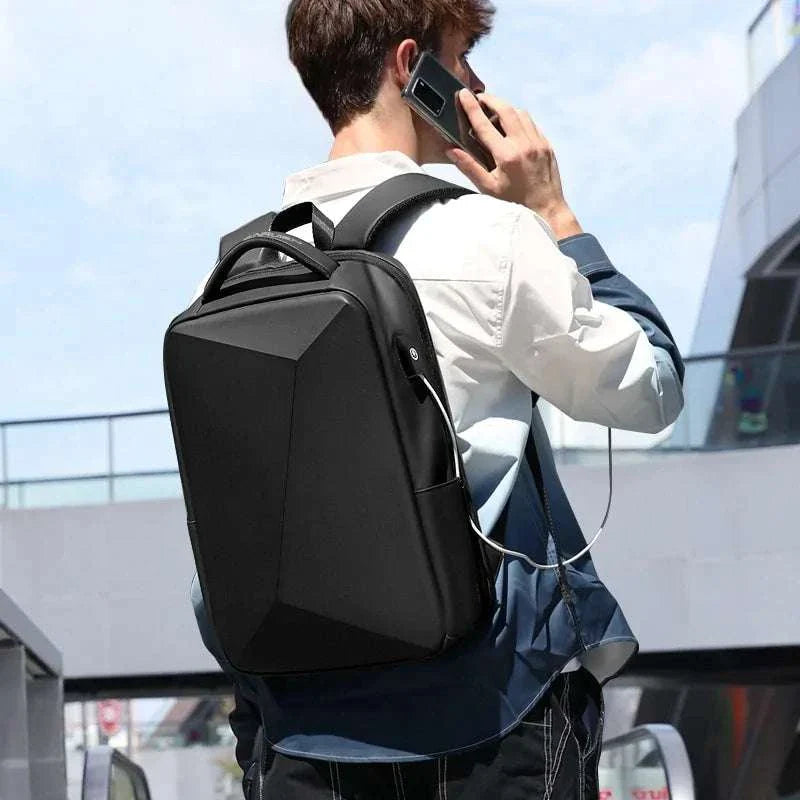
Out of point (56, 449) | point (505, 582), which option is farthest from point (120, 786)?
point (56, 449)

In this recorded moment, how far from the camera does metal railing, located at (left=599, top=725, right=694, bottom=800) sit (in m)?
4.73

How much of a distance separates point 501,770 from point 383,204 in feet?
2.09

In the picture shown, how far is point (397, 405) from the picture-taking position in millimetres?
1490

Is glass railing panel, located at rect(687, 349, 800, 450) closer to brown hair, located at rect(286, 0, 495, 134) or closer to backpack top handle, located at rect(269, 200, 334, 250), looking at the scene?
brown hair, located at rect(286, 0, 495, 134)

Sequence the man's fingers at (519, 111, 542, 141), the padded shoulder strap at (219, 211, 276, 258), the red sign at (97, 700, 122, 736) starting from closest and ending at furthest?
the padded shoulder strap at (219, 211, 276, 258) < the man's fingers at (519, 111, 542, 141) < the red sign at (97, 700, 122, 736)

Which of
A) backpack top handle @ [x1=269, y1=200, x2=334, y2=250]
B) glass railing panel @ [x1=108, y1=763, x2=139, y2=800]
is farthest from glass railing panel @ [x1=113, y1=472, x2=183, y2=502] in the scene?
backpack top handle @ [x1=269, y1=200, x2=334, y2=250]

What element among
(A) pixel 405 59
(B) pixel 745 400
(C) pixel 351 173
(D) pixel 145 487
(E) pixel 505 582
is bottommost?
(E) pixel 505 582

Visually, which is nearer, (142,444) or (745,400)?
(745,400)

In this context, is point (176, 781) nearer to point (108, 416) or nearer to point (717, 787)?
point (108, 416)

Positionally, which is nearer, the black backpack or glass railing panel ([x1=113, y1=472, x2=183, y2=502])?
the black backpack

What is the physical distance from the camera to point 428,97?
1.81 meters

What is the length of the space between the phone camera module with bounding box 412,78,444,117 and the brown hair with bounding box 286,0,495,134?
72 mm

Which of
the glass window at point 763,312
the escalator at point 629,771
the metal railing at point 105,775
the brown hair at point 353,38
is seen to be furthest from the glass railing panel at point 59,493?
the brown hair at point 353,38

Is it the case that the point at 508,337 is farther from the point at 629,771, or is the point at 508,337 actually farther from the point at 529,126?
the point at 629,771
